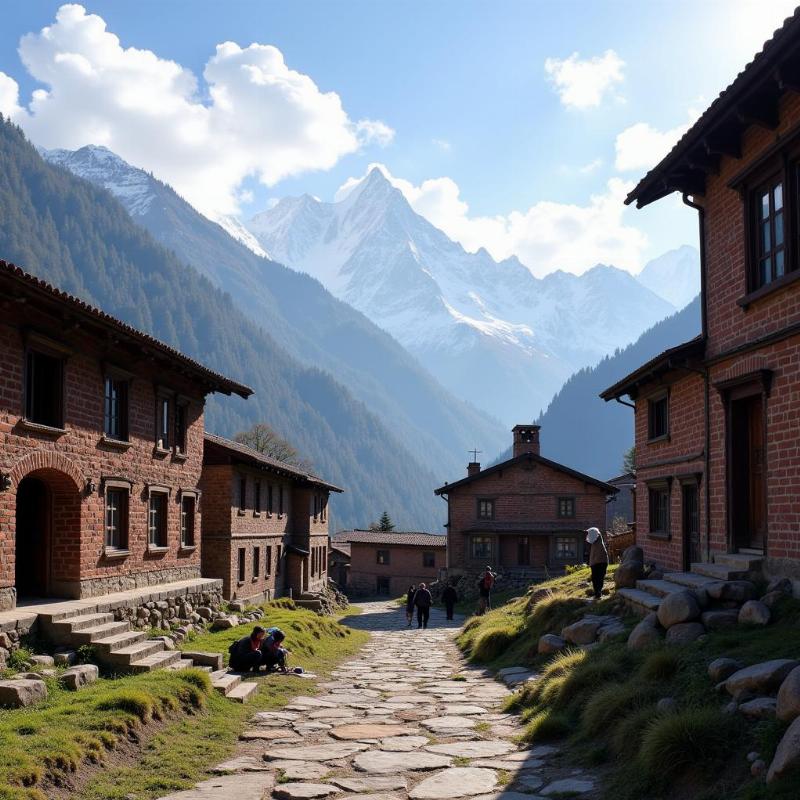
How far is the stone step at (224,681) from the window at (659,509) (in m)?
10.1

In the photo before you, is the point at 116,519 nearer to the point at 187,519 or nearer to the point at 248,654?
the point at 187,519

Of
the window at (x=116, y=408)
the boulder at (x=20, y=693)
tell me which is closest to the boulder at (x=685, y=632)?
the boulder at (x=20, y=693)

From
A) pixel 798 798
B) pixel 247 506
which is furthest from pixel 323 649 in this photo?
pixel 798 798

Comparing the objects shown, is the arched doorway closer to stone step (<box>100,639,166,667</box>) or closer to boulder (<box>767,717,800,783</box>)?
stone step (<box>100,639,166,667</box>)

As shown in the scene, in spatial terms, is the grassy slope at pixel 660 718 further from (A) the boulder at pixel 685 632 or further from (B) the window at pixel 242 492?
(B) the window at pixel 242 492

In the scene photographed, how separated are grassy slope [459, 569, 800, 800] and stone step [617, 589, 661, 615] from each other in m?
1.26

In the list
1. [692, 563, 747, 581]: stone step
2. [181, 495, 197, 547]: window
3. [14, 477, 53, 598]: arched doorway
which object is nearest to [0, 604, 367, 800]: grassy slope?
[14, 477, 53, 598]: arched doorway

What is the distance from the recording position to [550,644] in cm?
1508

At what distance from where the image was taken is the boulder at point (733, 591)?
461 inches

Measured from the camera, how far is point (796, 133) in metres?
11.7

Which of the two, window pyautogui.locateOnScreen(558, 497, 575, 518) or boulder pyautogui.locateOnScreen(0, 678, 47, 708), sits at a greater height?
window pyautogui.locateOnScreen(558, 497, 575, 518)

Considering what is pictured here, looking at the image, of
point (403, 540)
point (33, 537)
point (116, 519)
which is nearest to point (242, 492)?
point (116, 519)

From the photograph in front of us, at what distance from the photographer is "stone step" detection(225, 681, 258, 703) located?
12.6 metres

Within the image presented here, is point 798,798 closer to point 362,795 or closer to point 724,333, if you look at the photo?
point 362,795
